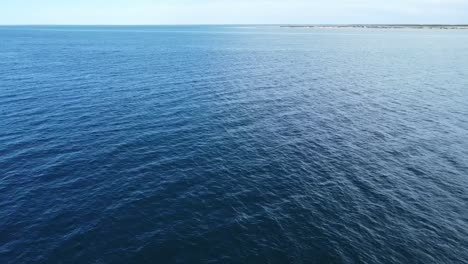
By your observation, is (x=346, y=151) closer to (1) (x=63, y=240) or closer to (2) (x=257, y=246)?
(2) (x=257, y=246)

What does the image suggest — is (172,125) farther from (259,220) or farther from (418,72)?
(418,72)

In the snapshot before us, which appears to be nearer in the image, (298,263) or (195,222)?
(298,263)

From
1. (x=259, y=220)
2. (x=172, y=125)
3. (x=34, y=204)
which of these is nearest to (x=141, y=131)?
(x=172, y=125)

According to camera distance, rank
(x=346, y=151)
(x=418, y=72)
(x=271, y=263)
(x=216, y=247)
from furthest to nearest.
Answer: (x=418, y=72), (x=346, y=151), (x=216, y=247), (x=271, y=263)

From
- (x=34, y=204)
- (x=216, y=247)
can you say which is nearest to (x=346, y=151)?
(x=216, y=247)

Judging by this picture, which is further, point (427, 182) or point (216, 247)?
point (427, 182)

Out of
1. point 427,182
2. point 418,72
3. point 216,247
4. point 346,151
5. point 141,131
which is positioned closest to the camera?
point 216,247
